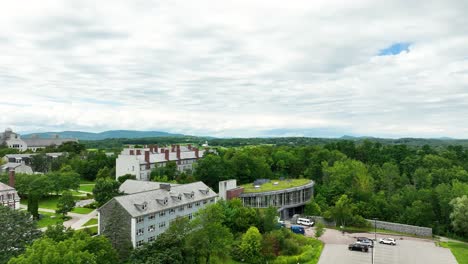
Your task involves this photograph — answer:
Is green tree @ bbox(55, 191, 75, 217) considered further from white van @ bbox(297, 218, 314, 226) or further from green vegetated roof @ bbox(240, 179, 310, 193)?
white van @ bbox(297, 218, 314, 226)

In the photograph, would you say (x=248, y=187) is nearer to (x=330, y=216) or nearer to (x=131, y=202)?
(x=330, y=216)

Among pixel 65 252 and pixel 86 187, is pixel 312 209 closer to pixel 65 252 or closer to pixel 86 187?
pixel 65 252

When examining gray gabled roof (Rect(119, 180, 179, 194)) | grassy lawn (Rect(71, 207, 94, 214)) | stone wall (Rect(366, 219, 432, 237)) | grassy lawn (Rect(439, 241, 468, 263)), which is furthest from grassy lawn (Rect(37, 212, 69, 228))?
grassy lawn (Rect(439, 241, 468, 263))

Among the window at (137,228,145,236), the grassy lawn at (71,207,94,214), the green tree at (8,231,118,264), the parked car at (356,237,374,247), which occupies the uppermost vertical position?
the green tree at (8,231,118,264)

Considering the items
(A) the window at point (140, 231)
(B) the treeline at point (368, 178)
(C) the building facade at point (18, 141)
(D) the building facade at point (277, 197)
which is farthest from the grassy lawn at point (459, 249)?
(C) the building facade at point (18, 141)

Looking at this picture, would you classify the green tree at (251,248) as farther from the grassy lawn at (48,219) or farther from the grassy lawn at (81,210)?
the grassy lawn at (81,210)
